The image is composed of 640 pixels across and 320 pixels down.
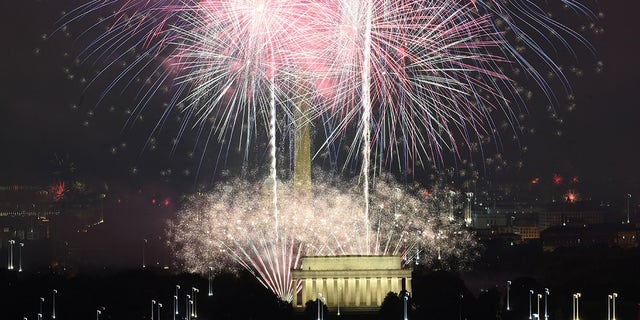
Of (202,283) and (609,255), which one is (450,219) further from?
(202,283)

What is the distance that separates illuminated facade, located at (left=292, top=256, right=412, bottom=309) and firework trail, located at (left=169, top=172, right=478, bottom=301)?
1.95m

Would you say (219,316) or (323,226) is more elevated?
(323,226)

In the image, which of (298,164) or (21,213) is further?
(21,213)

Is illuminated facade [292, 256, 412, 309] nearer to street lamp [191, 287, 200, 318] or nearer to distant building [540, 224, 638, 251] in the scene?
street lamp [191, 287, 200, 318]

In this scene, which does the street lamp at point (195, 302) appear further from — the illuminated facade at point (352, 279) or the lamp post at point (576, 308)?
the lamp post at point (576, 308)

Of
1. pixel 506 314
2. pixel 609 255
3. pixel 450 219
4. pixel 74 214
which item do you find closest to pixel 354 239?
pixel 506 314

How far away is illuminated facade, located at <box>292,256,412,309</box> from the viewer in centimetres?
6756

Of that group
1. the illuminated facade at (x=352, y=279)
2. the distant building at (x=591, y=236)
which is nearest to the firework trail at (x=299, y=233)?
the illuminated facade at (x=352, y=279)

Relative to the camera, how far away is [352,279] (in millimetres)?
67938

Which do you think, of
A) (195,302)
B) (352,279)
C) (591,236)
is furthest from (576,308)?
(591,236)

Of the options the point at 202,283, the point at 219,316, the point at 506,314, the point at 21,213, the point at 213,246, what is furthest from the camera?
the point at 21,213

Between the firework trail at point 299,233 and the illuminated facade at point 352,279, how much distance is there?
1953mm

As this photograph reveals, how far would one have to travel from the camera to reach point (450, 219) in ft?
477

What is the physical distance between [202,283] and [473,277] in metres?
40.8
